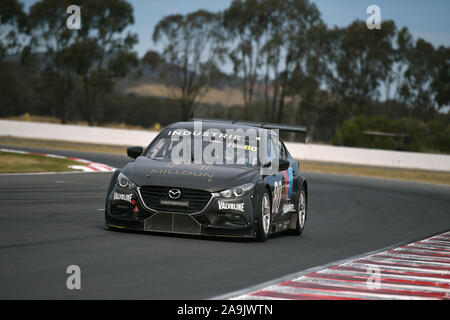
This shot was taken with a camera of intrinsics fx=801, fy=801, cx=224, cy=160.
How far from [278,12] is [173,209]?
6857cm

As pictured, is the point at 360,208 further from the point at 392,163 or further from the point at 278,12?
the point at 278,12

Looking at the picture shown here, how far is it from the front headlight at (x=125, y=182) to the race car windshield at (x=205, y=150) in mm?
774

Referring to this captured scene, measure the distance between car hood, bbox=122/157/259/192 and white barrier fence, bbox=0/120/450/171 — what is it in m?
35.2

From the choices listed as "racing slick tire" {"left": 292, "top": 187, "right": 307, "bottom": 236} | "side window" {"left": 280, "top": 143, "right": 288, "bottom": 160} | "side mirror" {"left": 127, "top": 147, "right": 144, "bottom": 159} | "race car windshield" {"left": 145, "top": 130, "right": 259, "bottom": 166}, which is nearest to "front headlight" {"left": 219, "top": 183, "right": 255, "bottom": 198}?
"race car windshield" {"left": 145, "top": 130, "right": 259, "bottom": 166}

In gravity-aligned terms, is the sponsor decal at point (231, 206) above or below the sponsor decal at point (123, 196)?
below

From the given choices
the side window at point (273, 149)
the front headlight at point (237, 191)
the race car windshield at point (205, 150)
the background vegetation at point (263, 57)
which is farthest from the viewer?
the background vegetation at point (263, 57)

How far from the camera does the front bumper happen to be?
9.63 m

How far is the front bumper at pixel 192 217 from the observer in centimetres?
963

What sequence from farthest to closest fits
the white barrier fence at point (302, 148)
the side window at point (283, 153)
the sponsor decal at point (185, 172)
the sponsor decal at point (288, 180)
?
the white barrier fence at point (302, 148)
the side window at point (283, 153)
the sponsor decal at point (288, 180)
the sponsor decal at point (185, 172)

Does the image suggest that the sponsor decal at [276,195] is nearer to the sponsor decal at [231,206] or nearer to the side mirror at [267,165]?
the side mirror at [267,165]

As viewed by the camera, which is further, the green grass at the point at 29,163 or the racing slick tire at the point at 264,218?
the green grass at the point at 29,163

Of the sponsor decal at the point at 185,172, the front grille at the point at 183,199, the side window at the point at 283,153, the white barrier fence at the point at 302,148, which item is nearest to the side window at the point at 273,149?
the side window at the point at 283,153

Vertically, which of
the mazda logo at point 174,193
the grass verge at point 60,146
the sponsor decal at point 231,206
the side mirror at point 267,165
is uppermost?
the side mirror at point 267,165

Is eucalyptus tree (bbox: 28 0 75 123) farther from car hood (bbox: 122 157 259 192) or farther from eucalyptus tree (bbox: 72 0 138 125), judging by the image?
car hood (bbox: 122 157 259 192)
